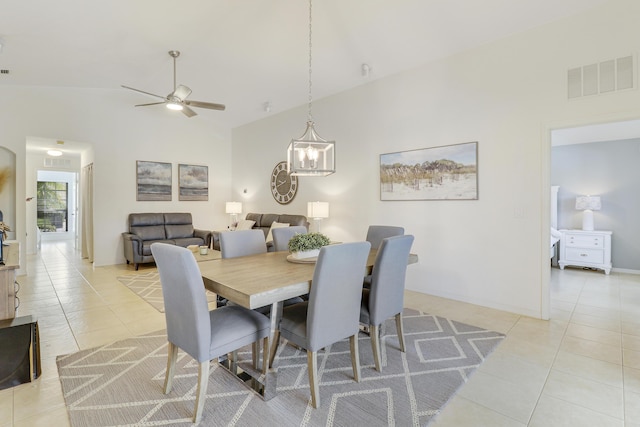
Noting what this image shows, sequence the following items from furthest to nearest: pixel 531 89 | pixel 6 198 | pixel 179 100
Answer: pixel 6 198
pixel 179 100
pixel 531 89

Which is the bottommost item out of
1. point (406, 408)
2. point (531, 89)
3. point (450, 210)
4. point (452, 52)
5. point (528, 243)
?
point (406, 408)

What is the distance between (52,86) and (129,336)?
4.92 metres

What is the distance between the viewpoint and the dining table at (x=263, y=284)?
1738 mm

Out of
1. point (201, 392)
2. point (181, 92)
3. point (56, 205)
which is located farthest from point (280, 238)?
point (56, 205)

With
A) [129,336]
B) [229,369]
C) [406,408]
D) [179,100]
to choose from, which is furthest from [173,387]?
[179,100]

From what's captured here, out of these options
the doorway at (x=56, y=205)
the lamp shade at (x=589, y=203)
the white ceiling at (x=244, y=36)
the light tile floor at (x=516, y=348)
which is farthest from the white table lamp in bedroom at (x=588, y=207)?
the doorway at (x=56, y=205)

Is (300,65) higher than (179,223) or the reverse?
higher

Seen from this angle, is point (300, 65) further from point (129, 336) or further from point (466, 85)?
point (129, 336)

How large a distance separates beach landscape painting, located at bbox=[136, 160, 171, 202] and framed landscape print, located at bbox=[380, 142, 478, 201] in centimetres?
469

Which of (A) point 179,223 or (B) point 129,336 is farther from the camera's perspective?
(A) point 179,223

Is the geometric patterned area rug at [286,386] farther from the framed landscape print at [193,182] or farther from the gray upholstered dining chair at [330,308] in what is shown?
the framed landscape print at [193,182]

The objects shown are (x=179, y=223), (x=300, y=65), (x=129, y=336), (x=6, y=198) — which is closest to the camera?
(x=129, y=336)

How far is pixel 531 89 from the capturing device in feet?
10.8

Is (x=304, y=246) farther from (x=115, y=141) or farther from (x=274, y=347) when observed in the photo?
(x=115, y=141)
